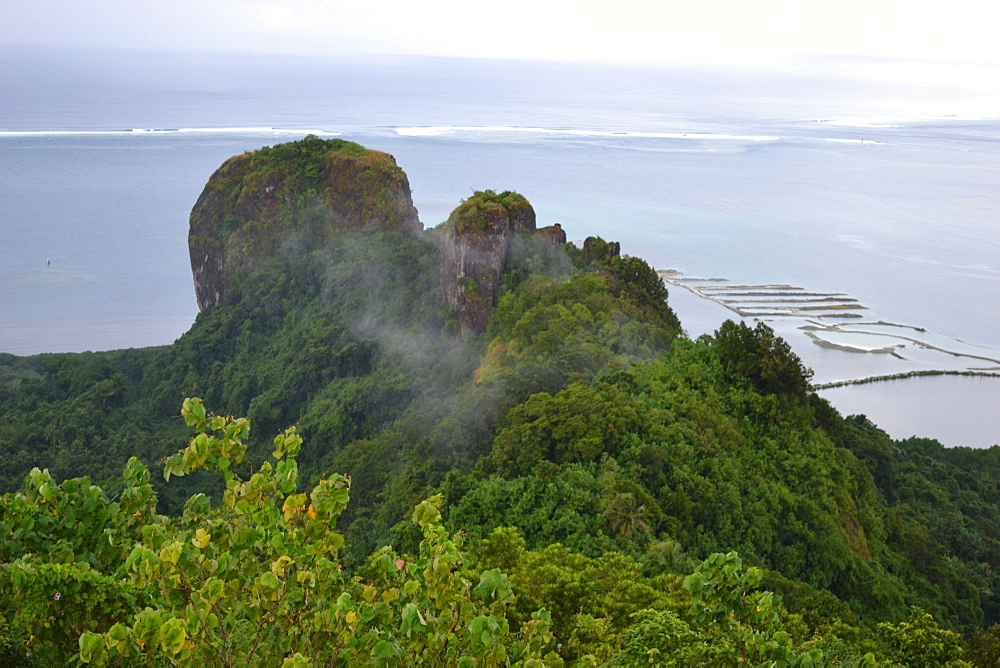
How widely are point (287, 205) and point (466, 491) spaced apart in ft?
83.9

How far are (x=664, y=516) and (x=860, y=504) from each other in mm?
8940

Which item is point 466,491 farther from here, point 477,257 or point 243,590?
point 243,590

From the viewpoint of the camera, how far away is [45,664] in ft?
14.7

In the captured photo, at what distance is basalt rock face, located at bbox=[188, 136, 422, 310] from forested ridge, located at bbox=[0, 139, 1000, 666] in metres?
0.49

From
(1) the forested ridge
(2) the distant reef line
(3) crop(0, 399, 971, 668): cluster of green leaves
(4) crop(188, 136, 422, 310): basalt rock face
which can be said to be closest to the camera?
(3) crop(0, 399, 971, 668): cluster of green leaves

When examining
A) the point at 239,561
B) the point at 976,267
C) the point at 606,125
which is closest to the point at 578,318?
the point at 239,561

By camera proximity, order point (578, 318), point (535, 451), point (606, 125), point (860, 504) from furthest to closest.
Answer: point (606, 125) → point (578, 318) → point (860, 504) → point (535, 451)

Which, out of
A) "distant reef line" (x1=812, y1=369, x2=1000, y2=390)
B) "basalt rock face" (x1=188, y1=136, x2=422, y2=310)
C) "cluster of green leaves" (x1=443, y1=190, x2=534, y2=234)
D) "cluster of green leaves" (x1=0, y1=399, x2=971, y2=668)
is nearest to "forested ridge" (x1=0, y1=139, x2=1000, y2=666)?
"cluster of green leaves" (x1=0, y1=399, x2=971, y2=668)

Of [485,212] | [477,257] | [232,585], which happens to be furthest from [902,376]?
[232,585]

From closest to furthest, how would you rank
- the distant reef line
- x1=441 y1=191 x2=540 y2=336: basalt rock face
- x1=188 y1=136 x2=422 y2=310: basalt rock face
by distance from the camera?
1. x1=441 y1=191 x2=540 y2=336: basalt rock face
2. the distant reef line
3. x1=188 y1=136 x2=422 y2=310: basalt rock face

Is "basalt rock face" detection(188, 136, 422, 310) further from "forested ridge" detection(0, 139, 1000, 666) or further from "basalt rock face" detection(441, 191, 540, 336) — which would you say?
"basalt rock face" detection(441, 191, 540, 336)

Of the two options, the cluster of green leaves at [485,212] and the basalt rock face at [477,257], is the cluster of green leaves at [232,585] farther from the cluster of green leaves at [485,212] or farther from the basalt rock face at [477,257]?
the cluster of green leaves at [485,212]

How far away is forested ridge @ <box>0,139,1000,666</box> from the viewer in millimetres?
4328

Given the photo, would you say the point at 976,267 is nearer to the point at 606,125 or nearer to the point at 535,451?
the point at 535,451
